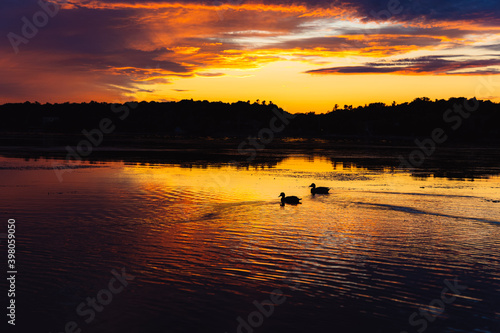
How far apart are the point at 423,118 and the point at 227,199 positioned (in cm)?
14924

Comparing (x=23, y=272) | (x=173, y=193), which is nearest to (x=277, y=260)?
(x=23, y=272)

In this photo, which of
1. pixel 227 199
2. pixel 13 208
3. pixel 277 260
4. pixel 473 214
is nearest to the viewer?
pixel 277 260

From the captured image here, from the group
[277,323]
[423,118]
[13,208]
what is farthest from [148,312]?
[423,118]

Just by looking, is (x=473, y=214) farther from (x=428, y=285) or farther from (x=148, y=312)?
(x=148, y=312)

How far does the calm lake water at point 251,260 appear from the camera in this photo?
1096cm

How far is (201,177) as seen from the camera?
37.4 m

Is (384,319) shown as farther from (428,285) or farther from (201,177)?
(201,177)

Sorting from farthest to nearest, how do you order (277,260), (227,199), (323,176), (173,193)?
(323,176)
(173,193)
(227,199)
(277,260)

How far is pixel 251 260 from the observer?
15070mm

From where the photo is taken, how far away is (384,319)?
35.9 feet

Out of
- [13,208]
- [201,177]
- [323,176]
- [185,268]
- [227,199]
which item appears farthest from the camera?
[323,176]

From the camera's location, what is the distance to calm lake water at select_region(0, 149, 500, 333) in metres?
11.0

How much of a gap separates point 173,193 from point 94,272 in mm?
15198

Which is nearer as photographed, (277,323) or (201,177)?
(277,323)
